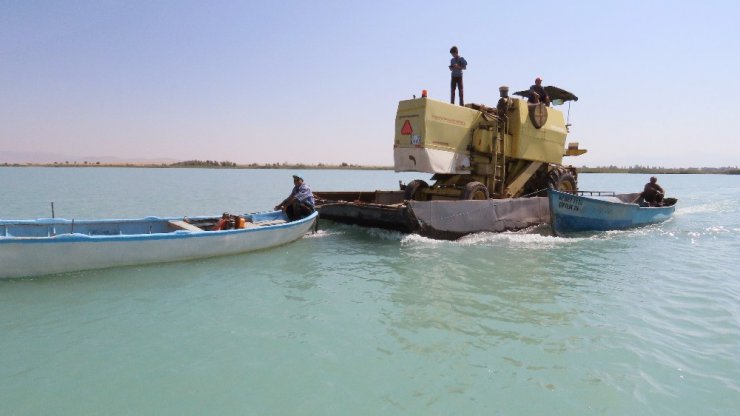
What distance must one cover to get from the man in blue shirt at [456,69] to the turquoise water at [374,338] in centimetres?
539

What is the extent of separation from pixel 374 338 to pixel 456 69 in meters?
9.60

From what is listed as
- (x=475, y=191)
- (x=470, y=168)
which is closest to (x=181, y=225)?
(x=475, y=191)

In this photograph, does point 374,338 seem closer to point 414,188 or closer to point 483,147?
point 414,188

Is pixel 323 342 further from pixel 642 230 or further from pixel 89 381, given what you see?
pixel 642 230

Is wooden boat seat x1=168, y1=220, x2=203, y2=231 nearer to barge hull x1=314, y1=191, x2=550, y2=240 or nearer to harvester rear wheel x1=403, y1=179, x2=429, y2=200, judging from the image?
barge hull x1=314, y1=191, x2=550, y2=240

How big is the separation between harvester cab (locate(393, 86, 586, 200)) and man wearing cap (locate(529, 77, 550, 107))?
0.34 meters

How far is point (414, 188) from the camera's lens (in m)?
13.6

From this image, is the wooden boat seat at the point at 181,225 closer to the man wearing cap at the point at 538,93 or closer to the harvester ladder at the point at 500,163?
the harvester ladder at the point at 500,163

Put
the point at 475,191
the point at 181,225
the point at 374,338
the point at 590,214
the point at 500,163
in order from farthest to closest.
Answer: the point at 590,214 → the point at 500,163 → the point at 475,191 → the point at 181,225 → the point at 374,338

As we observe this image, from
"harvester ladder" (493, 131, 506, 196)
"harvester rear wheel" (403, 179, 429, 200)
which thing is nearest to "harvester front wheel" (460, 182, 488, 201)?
"harvester ladder" (493, 131, 506, 196)

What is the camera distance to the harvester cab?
39.2 feet

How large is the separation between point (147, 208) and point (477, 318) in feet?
63.6

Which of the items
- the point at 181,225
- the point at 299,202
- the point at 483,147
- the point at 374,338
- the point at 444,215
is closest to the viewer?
the point at 374,338

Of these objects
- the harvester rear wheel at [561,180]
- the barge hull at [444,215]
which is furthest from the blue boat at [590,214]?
the harvester rear wheel at [561,180]
